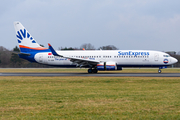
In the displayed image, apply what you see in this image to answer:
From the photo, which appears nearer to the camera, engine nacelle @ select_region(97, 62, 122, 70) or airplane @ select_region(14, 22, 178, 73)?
engine nacelle @ select_region(97, 62, 122, 70)

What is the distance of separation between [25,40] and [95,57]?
42.0 ft

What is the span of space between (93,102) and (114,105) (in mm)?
1175

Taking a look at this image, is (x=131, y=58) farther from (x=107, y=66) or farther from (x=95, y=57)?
(x=95, y=57)

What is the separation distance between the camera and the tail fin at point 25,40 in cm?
4019

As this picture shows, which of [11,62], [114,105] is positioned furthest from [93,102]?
[11,62]

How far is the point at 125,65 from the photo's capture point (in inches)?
1439

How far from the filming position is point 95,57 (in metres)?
37.6

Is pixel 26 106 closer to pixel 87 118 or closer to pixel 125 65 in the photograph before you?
pixel 87 118

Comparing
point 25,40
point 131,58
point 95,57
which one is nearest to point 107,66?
point 95,57

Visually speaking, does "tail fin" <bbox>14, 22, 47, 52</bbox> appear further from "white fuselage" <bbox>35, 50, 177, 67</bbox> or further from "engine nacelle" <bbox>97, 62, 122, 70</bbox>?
"engine nacelle" <bbox>97, 62, 122, 70</bbox>

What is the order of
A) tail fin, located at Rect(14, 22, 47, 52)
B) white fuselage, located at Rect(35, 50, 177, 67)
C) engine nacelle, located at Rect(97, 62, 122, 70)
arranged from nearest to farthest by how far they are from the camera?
engine nacelle, located at Rect(97, 62, 122, 70), white fuselage, located at Rect(35, 50, 177, 67), tail fin, located at Rect(14, 22, 47, 52)

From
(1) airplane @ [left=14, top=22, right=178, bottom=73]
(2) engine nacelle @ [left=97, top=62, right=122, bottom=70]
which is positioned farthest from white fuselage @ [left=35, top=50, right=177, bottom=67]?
(2) engine nacelle @ [left=97, top=62, right=122, bottom=70]

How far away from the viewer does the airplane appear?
3501 cm

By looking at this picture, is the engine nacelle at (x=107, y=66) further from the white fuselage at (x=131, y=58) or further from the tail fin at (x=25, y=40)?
the tail fin at (x=25, y=40)
